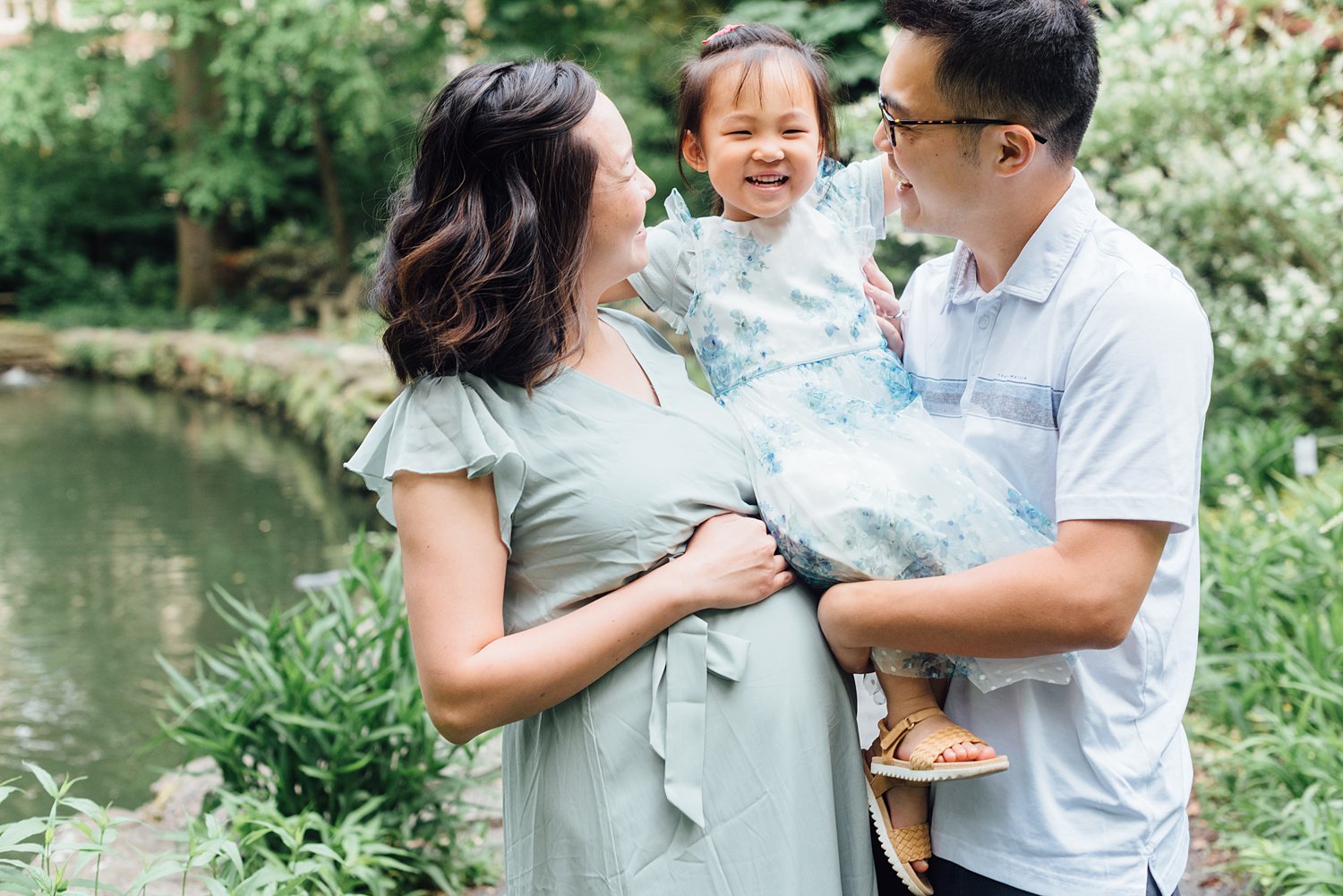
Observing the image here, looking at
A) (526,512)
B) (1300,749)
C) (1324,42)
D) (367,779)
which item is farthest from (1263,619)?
(1324,42)

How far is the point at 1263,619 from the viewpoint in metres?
3.75

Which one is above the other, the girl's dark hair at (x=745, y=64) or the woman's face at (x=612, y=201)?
the girl's dark hair at (x=745, y=64)

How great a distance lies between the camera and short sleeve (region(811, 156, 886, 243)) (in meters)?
2.10

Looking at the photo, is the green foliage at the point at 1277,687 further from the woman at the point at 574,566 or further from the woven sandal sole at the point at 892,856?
the woman at the point at 574,566

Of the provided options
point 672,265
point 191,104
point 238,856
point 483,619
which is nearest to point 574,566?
point 483,619

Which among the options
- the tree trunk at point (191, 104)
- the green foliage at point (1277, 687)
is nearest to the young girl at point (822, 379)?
the green foliage at point (1277, 687)

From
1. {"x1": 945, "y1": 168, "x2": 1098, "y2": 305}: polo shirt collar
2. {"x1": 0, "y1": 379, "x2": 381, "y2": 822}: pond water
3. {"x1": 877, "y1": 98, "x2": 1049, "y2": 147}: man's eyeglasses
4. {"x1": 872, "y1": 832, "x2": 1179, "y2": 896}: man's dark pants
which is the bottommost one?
{"x1": 0, "y1": 379, "x2": 381, "y2": 822}: pond water

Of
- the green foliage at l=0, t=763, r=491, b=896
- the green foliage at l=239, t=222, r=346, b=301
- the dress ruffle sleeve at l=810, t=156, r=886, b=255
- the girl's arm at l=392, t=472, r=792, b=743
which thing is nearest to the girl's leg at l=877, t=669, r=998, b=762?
the girl's arm at l=392, t=472, r=792, b=743

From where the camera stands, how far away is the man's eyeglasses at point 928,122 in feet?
4.76

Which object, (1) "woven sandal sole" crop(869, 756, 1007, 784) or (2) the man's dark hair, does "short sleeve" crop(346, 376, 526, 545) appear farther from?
(2) the man's dark hair

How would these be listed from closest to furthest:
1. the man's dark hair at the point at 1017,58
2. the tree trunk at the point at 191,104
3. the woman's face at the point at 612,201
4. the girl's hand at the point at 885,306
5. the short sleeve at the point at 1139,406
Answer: the short sleeve at the point at 1139,406
the man's dark hair at the point at 1017,58
the woman's face at the point at 612,201
the girl's hand at the point at 885,306
the tree trunk at the point at 191,104

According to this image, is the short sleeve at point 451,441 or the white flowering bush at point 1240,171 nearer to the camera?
the short sleeve at point 451,441

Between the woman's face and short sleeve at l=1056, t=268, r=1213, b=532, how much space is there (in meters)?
0.65

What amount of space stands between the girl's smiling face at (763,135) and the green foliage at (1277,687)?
76.0 inches
